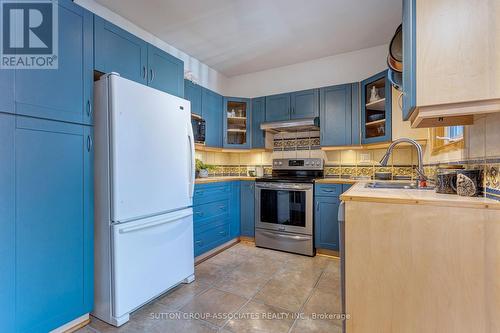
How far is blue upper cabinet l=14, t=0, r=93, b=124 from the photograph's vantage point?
1.34 metres

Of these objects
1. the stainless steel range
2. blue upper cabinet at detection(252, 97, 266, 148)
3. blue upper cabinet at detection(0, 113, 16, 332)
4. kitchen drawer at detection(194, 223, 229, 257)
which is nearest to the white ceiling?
blue upper cabinet at detection(252, 97, 266, 148)

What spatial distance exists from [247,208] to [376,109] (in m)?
2.11

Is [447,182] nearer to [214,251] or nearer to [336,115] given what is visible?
[336,115]

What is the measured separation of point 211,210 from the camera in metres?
2.92

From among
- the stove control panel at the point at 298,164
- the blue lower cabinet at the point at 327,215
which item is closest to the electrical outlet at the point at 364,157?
the stove control panel at the point at 298,164

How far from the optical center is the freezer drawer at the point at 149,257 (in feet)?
5.28

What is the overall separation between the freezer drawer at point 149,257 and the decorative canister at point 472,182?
6.30ft

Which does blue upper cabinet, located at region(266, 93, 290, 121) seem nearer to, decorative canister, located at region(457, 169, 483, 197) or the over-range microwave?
the over-range microwave

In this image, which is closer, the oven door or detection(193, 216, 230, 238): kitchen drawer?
detection(193, 216, 230, 238): kitchen drawer

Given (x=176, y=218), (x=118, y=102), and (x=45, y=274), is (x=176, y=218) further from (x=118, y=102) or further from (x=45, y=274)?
(x=118, y=102)

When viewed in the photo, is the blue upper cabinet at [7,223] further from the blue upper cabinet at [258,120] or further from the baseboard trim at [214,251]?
the blue upper cabinet at [258,120]

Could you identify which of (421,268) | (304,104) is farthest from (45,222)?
(304,104)

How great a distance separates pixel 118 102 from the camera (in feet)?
5.35

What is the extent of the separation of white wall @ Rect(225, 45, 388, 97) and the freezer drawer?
249cm
